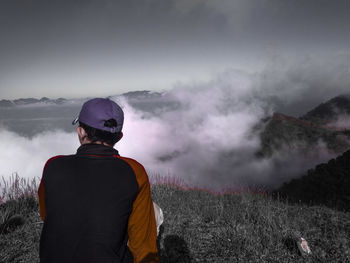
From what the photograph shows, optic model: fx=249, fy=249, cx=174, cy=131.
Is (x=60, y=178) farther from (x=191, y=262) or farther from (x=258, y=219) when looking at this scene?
(x=258, y=219)

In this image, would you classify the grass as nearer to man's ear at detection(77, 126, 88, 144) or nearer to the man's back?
the man's back

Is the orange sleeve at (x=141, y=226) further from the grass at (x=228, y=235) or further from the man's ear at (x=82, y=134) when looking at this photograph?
the grass at (x=228, y=235)

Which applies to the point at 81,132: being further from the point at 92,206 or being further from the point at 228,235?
the point at 228,235

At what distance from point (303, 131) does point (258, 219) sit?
13065 cm

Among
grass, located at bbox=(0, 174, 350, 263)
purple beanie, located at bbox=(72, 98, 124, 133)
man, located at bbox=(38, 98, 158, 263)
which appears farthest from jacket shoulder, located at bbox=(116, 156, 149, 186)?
grass, located at bbox=(0, 174, 350, 263)

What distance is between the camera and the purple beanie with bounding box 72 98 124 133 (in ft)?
6.34

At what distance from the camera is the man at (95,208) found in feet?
5.56

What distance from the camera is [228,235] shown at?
5898 millimetres

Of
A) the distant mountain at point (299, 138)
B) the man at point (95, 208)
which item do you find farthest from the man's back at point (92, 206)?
the distant mountain at point (299, 138)

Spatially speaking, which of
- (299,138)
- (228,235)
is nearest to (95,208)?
(228,235)

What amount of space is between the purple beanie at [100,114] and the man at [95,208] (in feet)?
0.50

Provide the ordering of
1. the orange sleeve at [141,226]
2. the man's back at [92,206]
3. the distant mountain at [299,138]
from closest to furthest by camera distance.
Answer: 1. the man's back at [92,206]
2. the orange sleeve at [141,226]
3. the distant mountain at [299,138]

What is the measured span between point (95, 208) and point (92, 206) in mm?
24

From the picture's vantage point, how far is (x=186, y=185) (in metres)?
12.1
